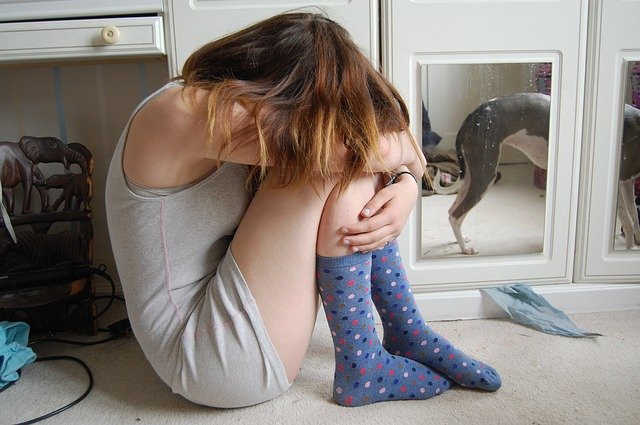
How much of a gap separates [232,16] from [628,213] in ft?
3.22

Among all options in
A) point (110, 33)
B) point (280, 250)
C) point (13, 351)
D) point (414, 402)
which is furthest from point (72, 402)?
point (110, 33)

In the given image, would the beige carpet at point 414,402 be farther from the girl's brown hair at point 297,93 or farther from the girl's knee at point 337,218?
the girl's brown hair at point 297,93

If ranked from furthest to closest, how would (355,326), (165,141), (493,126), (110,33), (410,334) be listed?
(493,126), (110,33), (410,334), (355,326), (165,141)

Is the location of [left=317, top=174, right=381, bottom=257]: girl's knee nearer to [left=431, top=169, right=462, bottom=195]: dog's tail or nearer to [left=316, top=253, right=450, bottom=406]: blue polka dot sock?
[left=316, top=253, right=450, bottom=406]: blue polka dot sock

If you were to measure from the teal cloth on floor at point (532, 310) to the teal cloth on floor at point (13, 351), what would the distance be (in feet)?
3.14

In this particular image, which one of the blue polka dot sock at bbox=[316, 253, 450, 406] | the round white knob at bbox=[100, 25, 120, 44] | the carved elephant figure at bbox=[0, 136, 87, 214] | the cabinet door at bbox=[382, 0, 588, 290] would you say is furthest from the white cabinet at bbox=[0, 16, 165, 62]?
the blue polka dot sock at bbox=[316, 253, 450, 406]

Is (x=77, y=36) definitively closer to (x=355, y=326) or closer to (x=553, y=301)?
(x=355, y=326)

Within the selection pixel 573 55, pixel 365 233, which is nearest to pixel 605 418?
pixel 365 233

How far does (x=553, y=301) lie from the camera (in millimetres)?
1185

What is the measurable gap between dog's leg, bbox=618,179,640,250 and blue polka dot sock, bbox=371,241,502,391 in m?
0.56

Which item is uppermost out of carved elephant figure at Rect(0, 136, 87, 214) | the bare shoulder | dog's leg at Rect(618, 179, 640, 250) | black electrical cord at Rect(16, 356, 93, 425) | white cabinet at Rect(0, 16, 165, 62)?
white cabinet at Rect(0, 16, 165, 62)

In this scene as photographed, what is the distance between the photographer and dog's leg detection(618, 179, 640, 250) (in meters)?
1.17

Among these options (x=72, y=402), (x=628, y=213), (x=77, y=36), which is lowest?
(x=72, y=402)

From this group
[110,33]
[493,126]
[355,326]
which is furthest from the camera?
[493,126]
